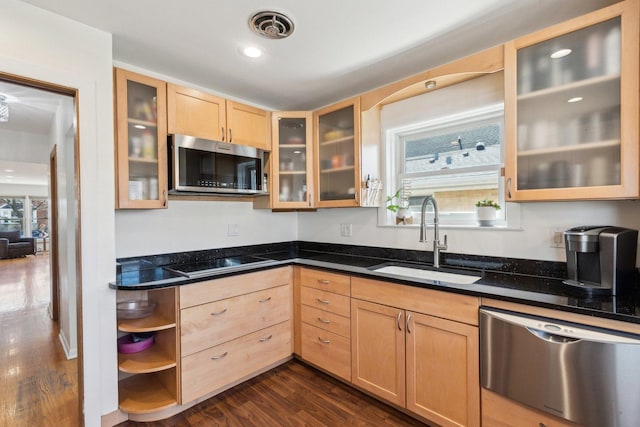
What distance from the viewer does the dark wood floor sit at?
5.82 ft

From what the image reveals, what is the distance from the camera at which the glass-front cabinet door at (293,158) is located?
2643mm

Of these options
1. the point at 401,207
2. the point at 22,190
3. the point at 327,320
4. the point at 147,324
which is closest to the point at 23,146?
the point at 147,324

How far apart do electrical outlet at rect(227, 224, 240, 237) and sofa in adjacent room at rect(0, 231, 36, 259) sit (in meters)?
9.59

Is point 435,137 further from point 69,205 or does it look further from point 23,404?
point 23,404

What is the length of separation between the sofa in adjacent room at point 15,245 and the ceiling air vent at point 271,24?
35.3ft

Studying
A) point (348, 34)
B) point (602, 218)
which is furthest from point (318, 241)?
point (602, 218)

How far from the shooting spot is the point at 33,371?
7.41 ft

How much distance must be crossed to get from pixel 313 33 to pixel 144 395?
2545mm

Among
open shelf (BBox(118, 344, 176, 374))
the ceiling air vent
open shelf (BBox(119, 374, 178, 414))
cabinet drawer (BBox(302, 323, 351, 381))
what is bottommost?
open shelf (BBox(119, 374, 178, 414))

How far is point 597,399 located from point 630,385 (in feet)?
0.41

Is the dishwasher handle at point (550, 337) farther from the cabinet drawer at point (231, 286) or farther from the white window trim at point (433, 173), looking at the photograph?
the cabinet drawer at point (231, 286)

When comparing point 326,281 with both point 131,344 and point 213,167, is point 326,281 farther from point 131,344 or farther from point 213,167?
point 131,344

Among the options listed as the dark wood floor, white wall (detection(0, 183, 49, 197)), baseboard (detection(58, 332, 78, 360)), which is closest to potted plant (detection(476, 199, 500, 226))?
the dark wood floor

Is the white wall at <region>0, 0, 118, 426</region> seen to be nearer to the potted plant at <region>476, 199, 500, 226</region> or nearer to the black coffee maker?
the potted plant at <region>476, 199, 500, 226</region>
